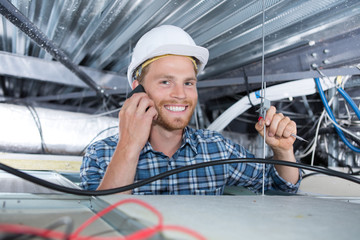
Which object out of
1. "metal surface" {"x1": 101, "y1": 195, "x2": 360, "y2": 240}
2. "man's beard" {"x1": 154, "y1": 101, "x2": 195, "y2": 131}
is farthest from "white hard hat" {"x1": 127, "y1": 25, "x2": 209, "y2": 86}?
"metal surface" {"x1": 101, "y1": 195, "x2": 360, "y2": 240}

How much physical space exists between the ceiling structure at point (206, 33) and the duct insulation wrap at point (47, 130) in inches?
10.8

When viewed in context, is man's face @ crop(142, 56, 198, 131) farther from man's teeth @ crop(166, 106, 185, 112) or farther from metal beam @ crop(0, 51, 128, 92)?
metal beam @ crop(0, 51, 128, 92)

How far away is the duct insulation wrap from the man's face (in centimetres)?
80

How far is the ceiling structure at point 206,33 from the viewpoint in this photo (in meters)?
1.17

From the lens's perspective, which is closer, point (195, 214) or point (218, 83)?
point (195, 214)

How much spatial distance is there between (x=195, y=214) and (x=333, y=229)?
0.21 m

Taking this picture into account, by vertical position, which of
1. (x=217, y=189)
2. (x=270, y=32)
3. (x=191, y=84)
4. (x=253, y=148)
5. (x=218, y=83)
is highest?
(x=270, y=32)

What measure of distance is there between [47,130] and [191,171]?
105 cm

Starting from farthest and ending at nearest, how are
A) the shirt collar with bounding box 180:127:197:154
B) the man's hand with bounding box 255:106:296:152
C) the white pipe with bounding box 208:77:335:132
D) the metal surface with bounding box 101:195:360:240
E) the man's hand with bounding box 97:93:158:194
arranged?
1. the white pipe with bounding box 208:77:335:132
2. the shirt collar with bounding box 180:127:197:154
3. the man's hand with bounding box 255:106:296:152
4. the man's hand with bounding box 97:93:158:194
5. the metal surface with bounding box 101:195:360:240

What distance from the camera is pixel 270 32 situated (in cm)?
133

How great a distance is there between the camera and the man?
3.58 feet

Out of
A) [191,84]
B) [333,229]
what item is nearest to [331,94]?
[191,84]

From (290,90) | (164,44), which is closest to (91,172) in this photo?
(164,44)

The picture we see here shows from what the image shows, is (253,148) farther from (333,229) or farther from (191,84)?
(333,229)
